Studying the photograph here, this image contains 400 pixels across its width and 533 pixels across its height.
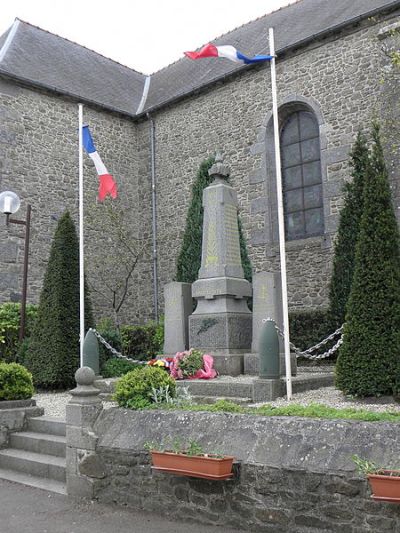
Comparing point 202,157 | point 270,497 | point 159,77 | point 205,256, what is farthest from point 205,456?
point 159,77

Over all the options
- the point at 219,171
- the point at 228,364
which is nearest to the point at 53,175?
the point at 219,171

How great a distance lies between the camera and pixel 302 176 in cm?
1536

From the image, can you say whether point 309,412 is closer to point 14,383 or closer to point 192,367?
point 192,367

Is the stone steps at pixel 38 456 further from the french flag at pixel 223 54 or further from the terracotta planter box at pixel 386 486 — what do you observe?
the french flag at pixel 223 54

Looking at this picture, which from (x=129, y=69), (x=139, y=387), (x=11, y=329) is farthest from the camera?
(x=129, y=69)

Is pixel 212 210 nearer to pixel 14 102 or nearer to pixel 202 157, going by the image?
pixel 202 157

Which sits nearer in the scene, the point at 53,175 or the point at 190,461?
the point at 190,461

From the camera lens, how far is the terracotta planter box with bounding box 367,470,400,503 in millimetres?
3441

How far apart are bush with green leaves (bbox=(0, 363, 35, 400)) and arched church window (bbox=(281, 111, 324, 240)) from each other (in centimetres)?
934

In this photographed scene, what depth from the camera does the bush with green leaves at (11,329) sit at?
12.5 m

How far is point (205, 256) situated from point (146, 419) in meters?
4.58

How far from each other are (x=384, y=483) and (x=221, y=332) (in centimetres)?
550

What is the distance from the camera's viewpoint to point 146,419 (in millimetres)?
5262

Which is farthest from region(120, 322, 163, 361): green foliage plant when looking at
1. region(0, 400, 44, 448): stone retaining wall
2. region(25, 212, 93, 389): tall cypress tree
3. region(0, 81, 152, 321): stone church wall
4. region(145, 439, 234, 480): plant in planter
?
region(145, 439, 234, 480): plant in planter
